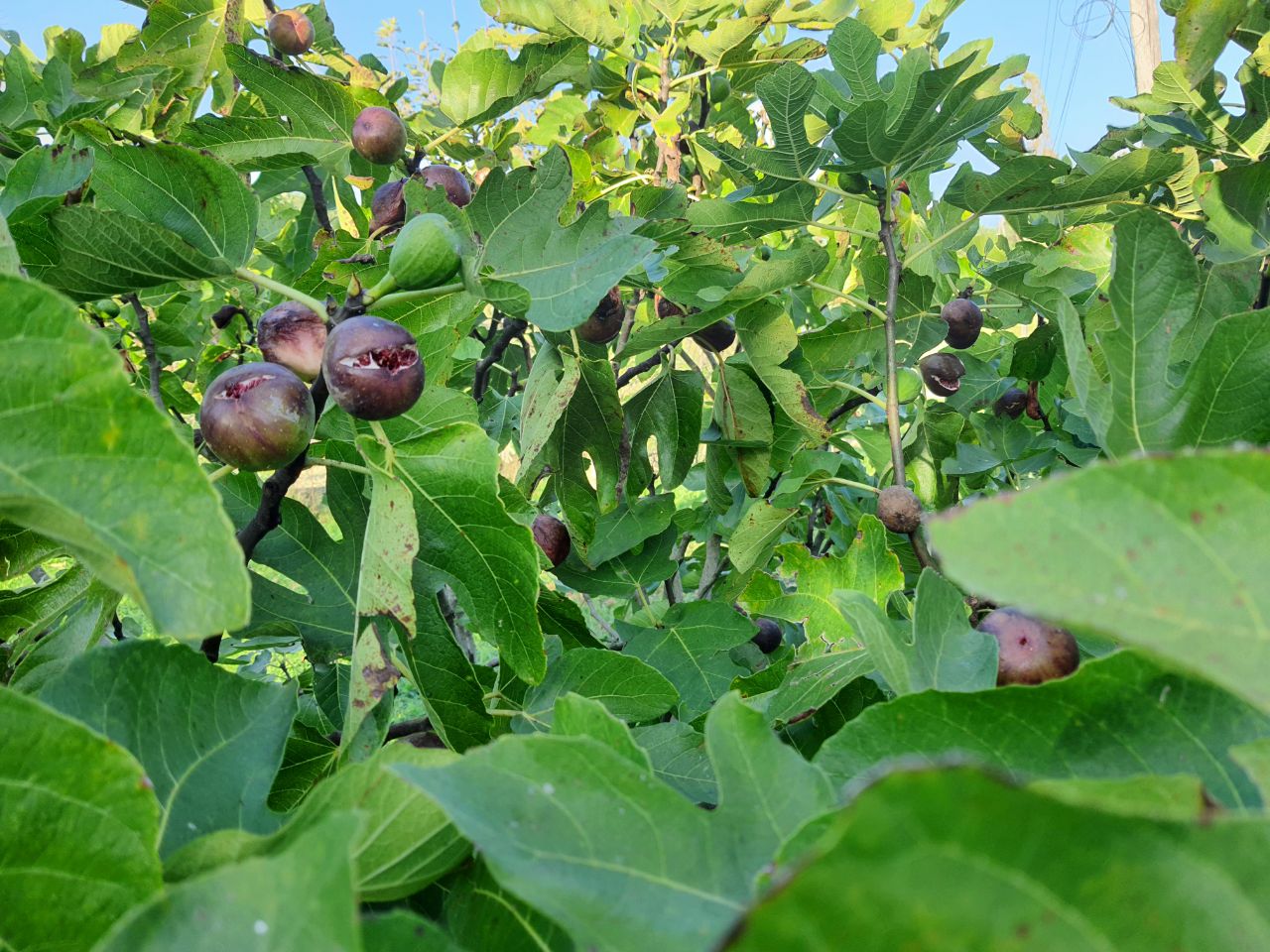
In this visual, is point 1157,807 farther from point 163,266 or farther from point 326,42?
point 326,42

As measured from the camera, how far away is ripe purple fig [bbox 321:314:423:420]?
83 cm

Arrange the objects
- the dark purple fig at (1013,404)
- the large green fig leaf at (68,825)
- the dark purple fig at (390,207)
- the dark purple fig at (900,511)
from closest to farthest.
Answer: the large green fig leaf at (68,825) → the dark purple fig at (900,511) → the dark purple fig at (390,207) → the dark purple fig at (1013,404)

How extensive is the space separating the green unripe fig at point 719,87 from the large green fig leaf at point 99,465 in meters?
Answer: 1.85

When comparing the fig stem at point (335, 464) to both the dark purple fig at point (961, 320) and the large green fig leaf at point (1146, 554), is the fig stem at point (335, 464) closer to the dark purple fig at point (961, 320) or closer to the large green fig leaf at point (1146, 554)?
the large green fig leaf at point (1146, 554)

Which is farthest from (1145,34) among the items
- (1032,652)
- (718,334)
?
(1032,652)

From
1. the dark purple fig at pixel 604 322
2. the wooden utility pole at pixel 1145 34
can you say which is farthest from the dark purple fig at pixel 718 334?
the wooden utility pole at pixel 1145 34

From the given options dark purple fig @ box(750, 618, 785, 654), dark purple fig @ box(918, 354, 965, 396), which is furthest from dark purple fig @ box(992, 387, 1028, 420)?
dark purple fig @ box(750, 618, 785, 654)

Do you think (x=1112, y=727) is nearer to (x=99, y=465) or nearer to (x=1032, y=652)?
(x=1032, y=652)

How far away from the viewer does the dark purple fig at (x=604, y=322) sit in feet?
5.35

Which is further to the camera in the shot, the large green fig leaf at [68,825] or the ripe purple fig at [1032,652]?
the ripe purple fig at [1032,652]

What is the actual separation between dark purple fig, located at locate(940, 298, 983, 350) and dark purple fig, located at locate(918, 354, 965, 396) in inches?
1.8

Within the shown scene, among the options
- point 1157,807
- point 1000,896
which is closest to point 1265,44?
point 1157,807

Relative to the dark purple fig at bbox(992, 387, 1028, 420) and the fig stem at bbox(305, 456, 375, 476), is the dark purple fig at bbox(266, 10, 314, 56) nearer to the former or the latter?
the fig stem at bbox(305, 456, 375, 476)

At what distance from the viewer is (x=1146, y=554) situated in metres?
0.39
